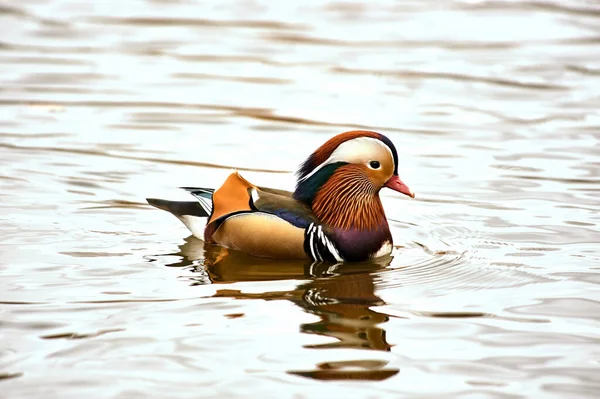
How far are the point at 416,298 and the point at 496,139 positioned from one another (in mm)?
4259

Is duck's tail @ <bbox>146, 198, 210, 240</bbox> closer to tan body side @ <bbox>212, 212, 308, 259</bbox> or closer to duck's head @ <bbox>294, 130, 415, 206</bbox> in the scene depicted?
tan body side @ <bbox>212, 212, 308, 259</bbox>

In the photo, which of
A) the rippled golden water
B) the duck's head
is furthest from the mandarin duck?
the rippled golden water

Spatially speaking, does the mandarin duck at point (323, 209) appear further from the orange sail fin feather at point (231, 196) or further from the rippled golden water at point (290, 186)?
the rippled golden water at point (290, 186)

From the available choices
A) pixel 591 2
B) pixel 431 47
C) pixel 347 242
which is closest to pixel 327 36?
pixel 431 47

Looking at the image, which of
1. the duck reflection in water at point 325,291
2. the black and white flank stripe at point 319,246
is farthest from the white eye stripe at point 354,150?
the duck reflection in water at point 325,291

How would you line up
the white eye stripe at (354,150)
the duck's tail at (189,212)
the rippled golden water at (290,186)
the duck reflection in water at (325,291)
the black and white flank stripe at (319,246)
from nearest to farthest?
the rippled golden water at (290,186) → the duck reflection in water at (325,291) → the black and white flank stripe at (319,246) → the white eye stripe at (354,150) → the duck's tail at (189,212)

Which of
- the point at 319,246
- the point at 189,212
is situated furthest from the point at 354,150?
the point at 189,212

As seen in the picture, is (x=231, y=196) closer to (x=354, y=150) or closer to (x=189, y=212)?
(x=189, y=212)

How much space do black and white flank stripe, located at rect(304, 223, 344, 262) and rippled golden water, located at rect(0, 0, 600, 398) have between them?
5.5 inches

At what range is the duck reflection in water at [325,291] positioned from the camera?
5.72 meters

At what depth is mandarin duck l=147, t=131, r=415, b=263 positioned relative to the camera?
7219 mm

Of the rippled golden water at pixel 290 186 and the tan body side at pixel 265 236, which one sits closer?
the rippled golden water at pixel 290 186

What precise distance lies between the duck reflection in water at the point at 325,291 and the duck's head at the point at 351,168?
0.47 meters

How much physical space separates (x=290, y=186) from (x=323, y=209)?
1.80 meters
